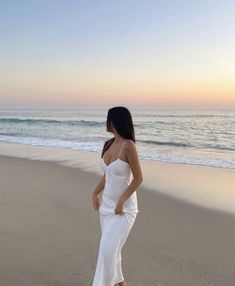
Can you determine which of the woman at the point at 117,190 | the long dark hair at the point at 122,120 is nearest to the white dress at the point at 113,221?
the woman at the point at 117,190

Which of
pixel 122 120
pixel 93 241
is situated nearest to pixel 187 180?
pixel 93 241

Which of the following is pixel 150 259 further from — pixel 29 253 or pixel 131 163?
pixel 131 163

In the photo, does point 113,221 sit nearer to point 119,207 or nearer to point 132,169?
point 119,207

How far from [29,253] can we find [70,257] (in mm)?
496

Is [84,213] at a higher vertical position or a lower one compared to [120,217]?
lower

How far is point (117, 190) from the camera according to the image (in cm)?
317

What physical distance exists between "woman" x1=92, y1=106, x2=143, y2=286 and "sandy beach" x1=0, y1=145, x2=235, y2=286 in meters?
0.82

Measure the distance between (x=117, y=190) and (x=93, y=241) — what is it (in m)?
1.99

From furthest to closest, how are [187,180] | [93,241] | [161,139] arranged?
[161,139], [187,180], [93,241]

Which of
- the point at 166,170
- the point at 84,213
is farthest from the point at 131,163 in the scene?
the point at 166,170

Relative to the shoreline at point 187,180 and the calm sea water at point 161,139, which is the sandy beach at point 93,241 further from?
the calm sea water at point 161,139

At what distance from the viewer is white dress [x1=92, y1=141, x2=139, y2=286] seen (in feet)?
10.2

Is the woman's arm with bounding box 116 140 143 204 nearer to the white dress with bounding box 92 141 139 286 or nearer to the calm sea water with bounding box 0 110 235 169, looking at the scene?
the white dress with bounding box 92 141 139 286

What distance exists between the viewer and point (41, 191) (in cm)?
770
